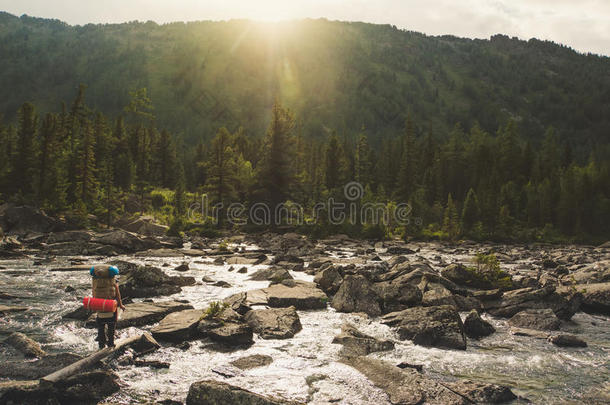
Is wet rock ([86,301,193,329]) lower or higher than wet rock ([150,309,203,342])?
lower

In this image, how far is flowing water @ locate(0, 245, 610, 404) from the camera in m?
8.24

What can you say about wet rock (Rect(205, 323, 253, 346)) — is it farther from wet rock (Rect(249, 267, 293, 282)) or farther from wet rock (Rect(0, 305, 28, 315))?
wet rock (Rect(249, 267, 293, 282))

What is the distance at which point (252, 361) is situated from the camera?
9.67 meters

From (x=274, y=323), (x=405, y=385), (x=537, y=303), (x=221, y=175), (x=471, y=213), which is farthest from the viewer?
(x=471, y=213)

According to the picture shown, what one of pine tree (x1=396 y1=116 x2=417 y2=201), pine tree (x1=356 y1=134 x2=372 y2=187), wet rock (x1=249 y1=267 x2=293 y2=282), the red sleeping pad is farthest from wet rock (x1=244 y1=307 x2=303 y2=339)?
pine tree (x1=356 y1=134 x2=372 y2=187)

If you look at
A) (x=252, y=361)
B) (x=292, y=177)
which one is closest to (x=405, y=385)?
(x=252, y=361)

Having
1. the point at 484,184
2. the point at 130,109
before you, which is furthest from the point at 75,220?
the point at 484,184

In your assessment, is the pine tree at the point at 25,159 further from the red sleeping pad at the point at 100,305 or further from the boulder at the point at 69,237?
the red sleeping pad at the point at 100,305

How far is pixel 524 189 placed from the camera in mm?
82500

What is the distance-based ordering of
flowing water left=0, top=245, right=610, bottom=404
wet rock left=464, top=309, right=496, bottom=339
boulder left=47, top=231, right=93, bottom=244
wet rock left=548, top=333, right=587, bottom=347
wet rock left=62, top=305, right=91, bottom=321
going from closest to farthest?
1. flowing water left=0, top=245, right=610, bottom=404
2. wet rock left=548, top=333, right=587, bottom=347
3. wet rock left=464, top=309, right=496, bottom=339
4. wet rock left=62, top=305, right=91, bottom=321
5. boulder left=47, top=231, right=93, bottom=244

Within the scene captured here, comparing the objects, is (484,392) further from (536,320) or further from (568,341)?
(536,320)

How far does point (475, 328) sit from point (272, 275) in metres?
11.1

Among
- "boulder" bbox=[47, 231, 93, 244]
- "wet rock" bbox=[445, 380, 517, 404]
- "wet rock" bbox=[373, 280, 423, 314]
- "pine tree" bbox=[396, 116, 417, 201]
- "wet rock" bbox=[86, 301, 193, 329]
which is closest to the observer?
"wet rock" bbox=[445, 380, 517, 404]

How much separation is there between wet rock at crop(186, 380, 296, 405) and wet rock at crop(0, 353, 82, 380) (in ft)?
10.7
